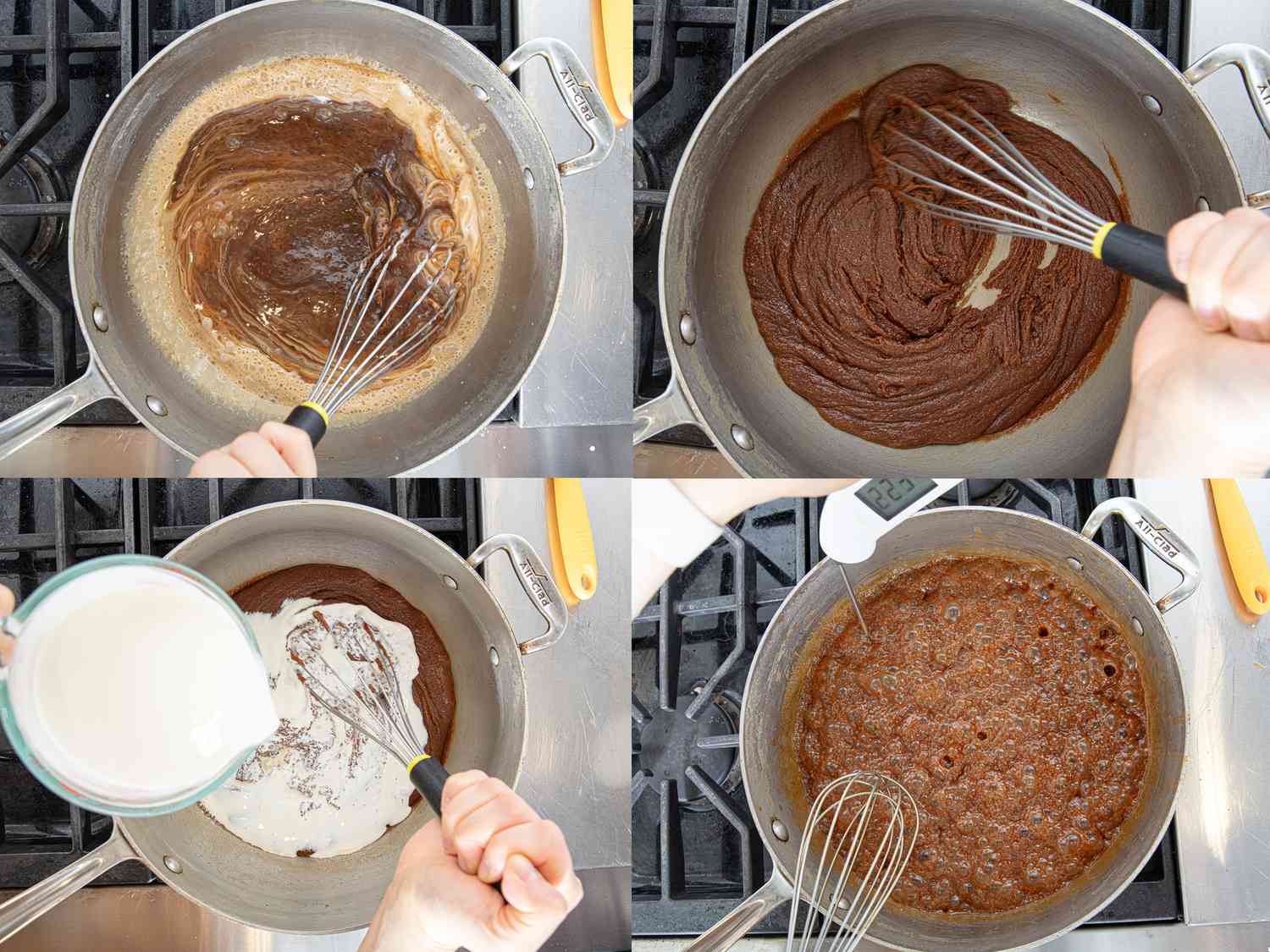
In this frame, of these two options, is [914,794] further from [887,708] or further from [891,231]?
[891,231]

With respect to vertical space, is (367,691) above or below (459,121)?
below

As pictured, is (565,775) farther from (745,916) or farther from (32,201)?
(32,201)

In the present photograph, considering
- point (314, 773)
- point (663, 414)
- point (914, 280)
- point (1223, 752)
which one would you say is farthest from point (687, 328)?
point (1223, 752)

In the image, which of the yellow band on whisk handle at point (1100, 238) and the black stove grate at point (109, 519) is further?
the black stove grate at point (109, 519)

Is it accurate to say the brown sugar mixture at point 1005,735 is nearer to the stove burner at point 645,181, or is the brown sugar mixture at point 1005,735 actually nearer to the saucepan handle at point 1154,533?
the saucepan handle at point 1154,533

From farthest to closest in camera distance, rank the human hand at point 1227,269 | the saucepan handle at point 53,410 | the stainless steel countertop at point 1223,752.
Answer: the stainless steel countertop at point 1223,752 → the saucepan handle at point 53,410 → the human hand at point 1227,269

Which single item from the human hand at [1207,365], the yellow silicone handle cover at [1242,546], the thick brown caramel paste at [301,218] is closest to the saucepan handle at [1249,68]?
the human hand at [1207,365]
